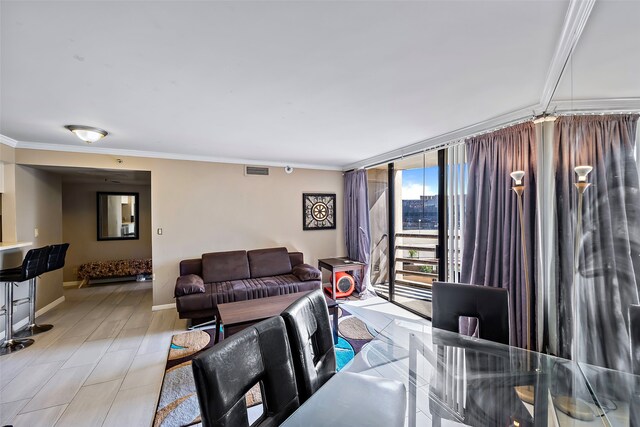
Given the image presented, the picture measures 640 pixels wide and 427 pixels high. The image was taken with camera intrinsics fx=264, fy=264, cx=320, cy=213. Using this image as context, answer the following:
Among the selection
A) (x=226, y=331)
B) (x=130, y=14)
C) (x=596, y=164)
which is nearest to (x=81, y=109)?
(x=130, y=14)

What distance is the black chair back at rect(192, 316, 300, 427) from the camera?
87 centimetres

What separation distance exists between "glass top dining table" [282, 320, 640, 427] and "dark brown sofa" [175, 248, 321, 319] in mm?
2133

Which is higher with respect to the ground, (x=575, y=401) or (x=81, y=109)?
(x=81, y=109)

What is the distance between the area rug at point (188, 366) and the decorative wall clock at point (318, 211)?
6.08 ft

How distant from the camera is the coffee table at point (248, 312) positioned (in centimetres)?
254

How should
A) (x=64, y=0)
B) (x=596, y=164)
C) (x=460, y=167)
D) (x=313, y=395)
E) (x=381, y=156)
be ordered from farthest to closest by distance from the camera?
(x=381, y=156), (x=460, y=167), (x=596, y=164), (x=313, y=395), (x=64, y=0)

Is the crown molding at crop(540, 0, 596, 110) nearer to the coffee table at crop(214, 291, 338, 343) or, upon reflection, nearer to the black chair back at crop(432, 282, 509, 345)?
the black chair back at crop(432, 282, 509, 345)

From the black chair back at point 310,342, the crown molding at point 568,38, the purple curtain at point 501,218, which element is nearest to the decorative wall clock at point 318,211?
the purple curtain at point 501,218

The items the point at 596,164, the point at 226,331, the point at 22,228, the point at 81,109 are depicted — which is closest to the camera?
the point at 596,164

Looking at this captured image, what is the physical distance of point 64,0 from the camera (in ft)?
3.81

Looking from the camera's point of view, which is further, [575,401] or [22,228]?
[22,228]

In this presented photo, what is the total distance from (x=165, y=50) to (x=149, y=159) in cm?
310

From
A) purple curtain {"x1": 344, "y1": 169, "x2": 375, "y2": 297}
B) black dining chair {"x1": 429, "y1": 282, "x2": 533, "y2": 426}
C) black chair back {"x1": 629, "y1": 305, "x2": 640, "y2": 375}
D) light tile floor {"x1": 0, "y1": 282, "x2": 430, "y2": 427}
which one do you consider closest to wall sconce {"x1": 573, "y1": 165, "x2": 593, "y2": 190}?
black chair back {"x1": 629, "y1": 305, "x2": 640, "y2": 375}

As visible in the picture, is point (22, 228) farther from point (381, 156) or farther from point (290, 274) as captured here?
point (381, 156)
